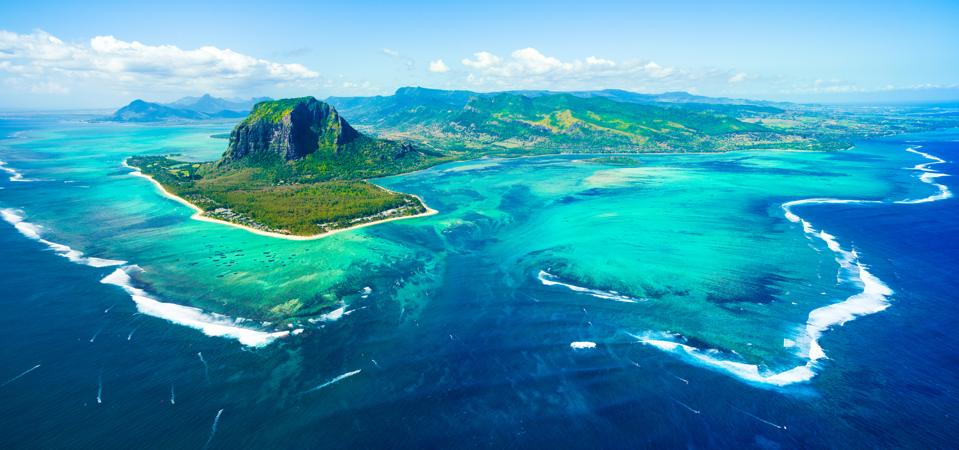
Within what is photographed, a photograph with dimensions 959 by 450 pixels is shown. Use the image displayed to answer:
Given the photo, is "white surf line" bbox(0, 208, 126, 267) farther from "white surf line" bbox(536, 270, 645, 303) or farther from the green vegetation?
"white surf line" bbox(536, 270, 645, 303)

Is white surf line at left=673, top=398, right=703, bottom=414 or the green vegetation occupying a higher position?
the green vegetation

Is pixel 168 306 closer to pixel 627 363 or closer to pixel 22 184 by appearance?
pixel 627 363

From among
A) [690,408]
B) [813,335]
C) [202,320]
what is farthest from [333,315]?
[813,335]

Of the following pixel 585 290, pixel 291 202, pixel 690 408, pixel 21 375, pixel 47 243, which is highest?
pixel 291 202

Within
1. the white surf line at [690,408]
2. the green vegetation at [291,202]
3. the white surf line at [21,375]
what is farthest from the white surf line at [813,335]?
the green vegetation at [291,202]

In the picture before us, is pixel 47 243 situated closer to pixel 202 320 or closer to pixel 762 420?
pixel 202 320

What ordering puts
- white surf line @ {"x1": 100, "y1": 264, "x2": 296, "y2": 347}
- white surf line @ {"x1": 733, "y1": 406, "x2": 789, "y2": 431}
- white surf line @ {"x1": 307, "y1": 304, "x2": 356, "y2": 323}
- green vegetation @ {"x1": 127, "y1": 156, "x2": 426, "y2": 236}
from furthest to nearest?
1. green vegetation @ {"x1": 127, "y1": 156, "x2": 426, "y2": 236}
2. white surf line @ {"x1": 307, "y1": 304, "x2": 356, "y2": 323}
3. white surf line @ {"x1": 100, "y1": 264, "x2": 296, "y2": 347}
4. white surf line @ {"x1": 733, "y1": 406, "x2": 789, "y2": 431}

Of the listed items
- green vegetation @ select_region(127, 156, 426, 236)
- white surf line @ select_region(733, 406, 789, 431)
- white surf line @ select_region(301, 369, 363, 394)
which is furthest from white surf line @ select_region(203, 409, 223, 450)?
green vegetation @ select_region(127, 156, 426, 236)
